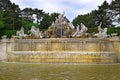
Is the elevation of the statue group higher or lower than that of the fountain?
higher

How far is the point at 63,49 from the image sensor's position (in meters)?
31.0

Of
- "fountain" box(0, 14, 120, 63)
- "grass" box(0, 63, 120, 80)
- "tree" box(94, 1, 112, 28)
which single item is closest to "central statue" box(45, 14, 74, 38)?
"fountain" box(0, 14, 120, 63)

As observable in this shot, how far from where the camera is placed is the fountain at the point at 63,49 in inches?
1128

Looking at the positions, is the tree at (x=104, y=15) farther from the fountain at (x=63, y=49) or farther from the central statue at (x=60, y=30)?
the fountain at (x=63, y=49)

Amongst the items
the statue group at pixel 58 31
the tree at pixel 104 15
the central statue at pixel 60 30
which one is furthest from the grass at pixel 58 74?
the tree at pixel 104 15

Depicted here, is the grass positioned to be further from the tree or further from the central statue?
the tree

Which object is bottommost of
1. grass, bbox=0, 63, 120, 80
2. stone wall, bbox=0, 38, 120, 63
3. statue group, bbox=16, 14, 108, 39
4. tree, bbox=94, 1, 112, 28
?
grass, bbox=0, 63, 120, 80

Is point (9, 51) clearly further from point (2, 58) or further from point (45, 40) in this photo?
point (45, 40)

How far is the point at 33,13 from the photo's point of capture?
3302 inches

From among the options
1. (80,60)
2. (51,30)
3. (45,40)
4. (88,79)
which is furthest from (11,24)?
(88,79)

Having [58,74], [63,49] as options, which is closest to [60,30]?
[63,49]

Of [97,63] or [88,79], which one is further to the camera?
[97,63]

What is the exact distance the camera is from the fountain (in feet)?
94.0

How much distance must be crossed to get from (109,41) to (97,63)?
4.30 meters
